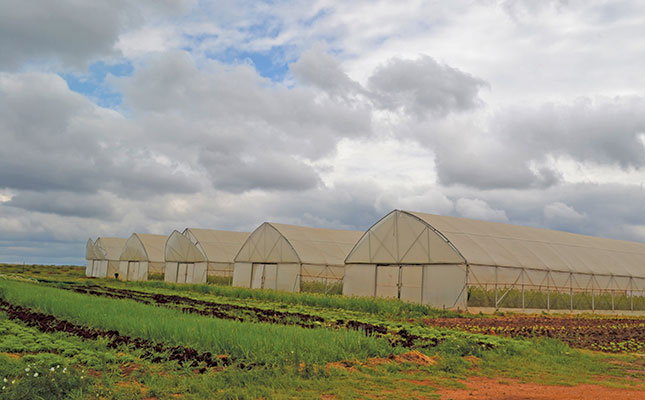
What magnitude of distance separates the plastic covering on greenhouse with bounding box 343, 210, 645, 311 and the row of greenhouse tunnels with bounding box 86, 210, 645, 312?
5 cm

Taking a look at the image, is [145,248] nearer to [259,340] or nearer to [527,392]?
[259,340]

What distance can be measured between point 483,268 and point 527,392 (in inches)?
764

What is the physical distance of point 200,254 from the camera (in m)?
49.2

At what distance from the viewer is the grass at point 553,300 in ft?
91.8

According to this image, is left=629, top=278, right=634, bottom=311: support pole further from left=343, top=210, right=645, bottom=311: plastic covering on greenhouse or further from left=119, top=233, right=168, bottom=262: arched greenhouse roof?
left=119, top=233, right=168, bottom=262: arched greenhouse roof

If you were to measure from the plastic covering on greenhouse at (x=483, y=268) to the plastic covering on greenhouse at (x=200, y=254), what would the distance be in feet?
55.8

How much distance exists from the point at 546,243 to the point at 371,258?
11146 millimetres

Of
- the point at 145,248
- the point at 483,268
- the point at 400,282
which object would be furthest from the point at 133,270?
the point at 483,268

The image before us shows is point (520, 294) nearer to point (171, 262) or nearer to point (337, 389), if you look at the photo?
point (337, 389)

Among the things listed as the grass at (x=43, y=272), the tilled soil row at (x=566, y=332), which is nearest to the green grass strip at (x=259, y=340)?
the tilled soil row at (x=566, y=332)

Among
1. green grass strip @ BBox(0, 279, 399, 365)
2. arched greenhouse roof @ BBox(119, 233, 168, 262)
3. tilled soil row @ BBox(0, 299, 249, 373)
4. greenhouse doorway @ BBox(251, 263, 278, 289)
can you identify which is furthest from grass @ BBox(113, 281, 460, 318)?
arched greenhouse roof @ BBox(119, 233, 168, 262)

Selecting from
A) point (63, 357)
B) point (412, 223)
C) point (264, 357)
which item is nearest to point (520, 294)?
point (412, 223)

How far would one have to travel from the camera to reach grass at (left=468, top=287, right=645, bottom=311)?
91.8ft

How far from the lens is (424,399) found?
28.5ft
